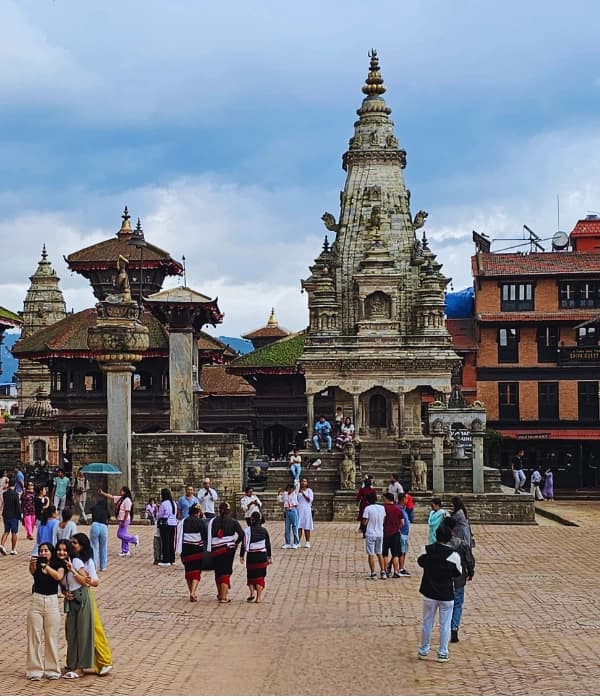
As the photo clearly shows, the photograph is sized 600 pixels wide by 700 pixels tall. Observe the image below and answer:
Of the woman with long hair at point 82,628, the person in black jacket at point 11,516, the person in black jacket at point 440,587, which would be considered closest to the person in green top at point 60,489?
the person in black jacket at point 11,516

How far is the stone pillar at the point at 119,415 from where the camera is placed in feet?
107

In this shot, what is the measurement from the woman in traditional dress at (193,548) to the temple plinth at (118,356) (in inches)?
559

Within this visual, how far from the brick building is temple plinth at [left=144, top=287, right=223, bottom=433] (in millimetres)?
20100

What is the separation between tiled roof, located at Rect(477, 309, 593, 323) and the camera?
5472 centimetres

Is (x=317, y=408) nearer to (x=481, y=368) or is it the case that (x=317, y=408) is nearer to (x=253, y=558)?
(x=481, y=368)

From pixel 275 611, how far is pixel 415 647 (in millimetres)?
3516

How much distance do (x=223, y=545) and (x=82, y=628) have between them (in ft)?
18.6

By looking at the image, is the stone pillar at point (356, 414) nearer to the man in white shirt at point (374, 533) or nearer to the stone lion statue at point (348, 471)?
the stone lion statue at point (348, 471)

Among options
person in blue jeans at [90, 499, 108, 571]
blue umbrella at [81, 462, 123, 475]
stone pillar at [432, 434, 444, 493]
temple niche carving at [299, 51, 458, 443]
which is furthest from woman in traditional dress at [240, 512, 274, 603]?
temple niche carving at [299, 51, 458, 443]

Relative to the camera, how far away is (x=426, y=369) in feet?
146

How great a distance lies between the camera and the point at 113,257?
5328 centimetres

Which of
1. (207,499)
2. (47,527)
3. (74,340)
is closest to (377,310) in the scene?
(74,340)

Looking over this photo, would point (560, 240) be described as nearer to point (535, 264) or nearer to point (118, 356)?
point (535, 264)

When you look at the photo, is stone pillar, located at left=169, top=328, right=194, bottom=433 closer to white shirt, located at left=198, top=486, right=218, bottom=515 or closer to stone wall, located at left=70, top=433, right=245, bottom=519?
stone wall, located at left=70, top=433, right=245, bottom=519
